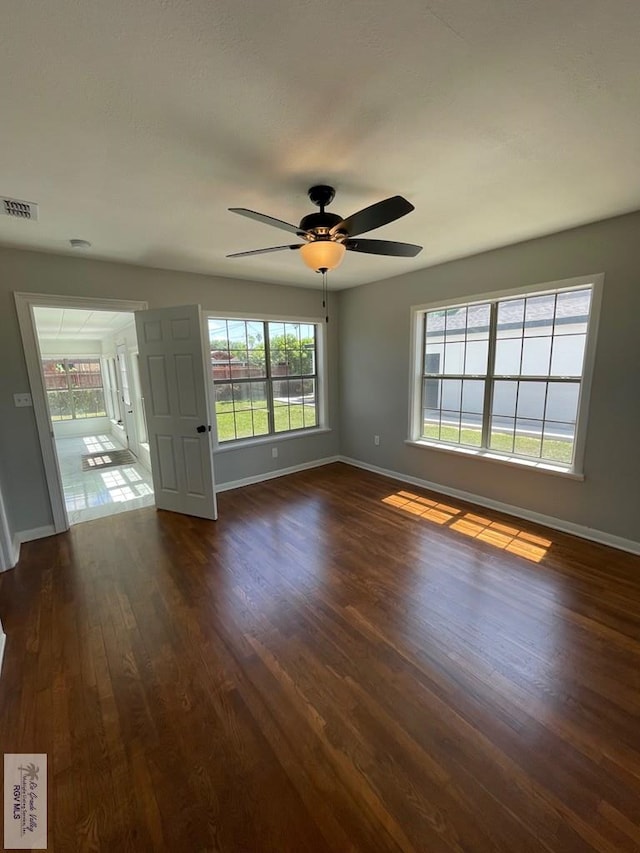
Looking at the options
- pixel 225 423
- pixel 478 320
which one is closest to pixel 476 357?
pixel 478 320

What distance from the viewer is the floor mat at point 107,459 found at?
565 cm

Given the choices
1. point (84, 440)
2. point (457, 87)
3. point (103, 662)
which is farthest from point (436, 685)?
point (84, 440)

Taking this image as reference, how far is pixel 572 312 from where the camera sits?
2947 millimetres

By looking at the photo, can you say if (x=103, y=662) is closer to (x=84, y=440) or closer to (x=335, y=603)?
(x=335, y=603)

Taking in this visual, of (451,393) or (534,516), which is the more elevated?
(451,393)

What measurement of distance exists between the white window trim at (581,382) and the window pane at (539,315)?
86 millimetres

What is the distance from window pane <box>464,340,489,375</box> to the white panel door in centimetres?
276

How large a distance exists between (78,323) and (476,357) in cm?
632

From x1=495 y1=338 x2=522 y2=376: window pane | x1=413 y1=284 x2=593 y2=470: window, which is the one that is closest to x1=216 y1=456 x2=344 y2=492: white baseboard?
x1=413 y1=284 x2=593 y2=470: window

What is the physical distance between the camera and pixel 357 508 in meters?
3.70

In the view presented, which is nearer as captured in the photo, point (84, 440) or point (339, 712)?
point (339, 712)

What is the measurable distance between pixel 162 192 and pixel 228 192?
388 millimetres

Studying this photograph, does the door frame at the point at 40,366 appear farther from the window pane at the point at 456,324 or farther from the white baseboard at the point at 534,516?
the white baseboard at the point at 534,516

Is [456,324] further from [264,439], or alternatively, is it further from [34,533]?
[34,533]
